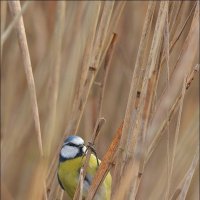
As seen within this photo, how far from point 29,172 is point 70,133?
2.34 ft

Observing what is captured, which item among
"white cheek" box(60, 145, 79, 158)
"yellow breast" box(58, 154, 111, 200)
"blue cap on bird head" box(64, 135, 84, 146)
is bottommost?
"yellow breast" box(58, 154, 111, 200)

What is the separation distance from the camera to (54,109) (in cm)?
117

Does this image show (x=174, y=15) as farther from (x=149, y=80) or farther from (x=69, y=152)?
(x=69, y=152)

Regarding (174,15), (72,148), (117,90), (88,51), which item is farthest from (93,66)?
(117,90)

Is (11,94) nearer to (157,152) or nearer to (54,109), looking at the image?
(157,152)

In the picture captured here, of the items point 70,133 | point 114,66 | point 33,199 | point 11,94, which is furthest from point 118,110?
point 33,199

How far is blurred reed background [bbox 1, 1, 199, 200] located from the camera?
92 cm

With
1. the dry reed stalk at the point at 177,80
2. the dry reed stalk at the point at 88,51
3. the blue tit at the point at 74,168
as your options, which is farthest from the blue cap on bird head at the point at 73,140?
the dry reed stalk at the point at 177,80

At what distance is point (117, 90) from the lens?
186cm

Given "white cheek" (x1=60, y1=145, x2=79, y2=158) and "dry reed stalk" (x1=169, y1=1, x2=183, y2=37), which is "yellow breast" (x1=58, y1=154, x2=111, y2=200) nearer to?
"white cheek" (x1=60, y1=145, x2=79, y2=158)

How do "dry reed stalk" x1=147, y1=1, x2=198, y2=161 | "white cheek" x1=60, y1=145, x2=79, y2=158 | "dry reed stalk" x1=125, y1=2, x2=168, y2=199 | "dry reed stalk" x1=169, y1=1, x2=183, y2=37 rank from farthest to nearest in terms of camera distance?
1. "white cheek" x1=60, y1=145, x2=79, y2=158
2. "dry reed stalk" x1=169, y1=1, x2=183, y2=37
3. "dry reed stalk" x1=125, y1=2, x2=168, y2=199
4. "dry reed stalk" x1=147, y1=1, x2=198, y2=161

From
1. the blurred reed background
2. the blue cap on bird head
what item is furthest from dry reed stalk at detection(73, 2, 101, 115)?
the blue cap on bird head

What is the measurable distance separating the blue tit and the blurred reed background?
55mm

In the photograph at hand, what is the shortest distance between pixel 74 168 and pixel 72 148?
51 mm
